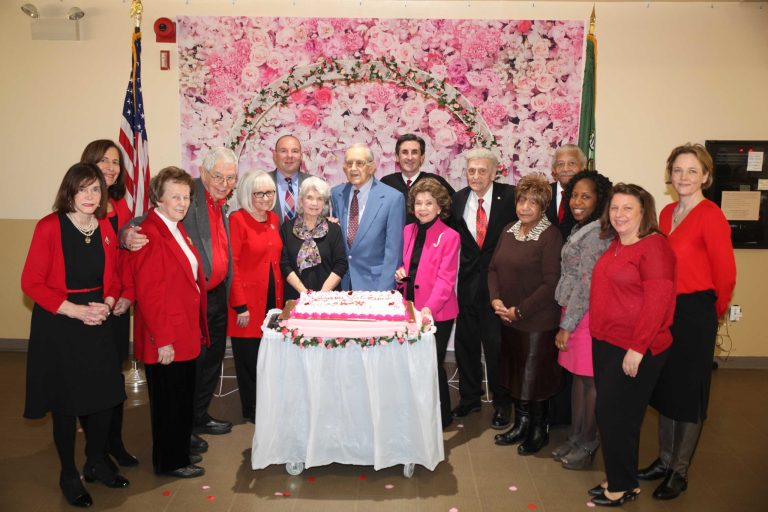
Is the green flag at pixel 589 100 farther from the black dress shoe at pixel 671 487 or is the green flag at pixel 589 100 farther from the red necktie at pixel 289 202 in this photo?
the black dress shoe at pixel 671 487

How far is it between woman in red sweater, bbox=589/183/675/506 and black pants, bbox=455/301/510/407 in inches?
46.6

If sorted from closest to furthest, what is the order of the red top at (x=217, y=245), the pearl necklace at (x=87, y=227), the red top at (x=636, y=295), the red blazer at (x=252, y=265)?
the red top at (x=636, y=295) → the pearl necklace at (x=87, y=227) → the red top at (x=217, y=245) → the red blazer at (x=252, y=265)

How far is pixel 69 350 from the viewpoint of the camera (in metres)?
3.14

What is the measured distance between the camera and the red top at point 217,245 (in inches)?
151

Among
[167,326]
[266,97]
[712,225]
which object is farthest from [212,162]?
[712,225]

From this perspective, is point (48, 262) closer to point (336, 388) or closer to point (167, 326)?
point (167, 326)

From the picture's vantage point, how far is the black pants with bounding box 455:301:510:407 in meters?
4.50

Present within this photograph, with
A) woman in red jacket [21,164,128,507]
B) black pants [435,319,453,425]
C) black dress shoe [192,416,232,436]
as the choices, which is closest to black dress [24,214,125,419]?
woman in red jacket [21,164,128,507]

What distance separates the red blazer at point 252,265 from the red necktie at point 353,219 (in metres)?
0.51

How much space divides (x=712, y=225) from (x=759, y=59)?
3217mm

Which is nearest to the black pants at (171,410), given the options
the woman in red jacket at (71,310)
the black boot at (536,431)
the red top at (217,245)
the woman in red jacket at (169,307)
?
the woman in red jacket at (169,307)

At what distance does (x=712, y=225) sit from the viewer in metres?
3.37

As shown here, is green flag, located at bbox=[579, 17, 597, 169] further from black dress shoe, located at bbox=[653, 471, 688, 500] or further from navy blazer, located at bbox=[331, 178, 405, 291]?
black dress shoe, located at bbox=[653, 471, 688, 500]

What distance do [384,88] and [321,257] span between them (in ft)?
7.08
